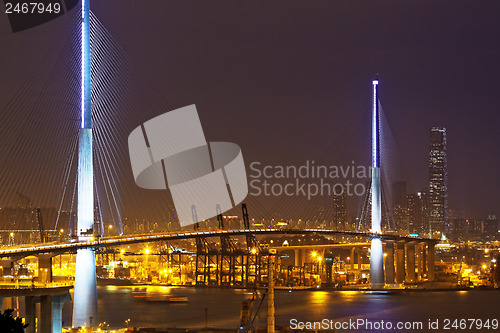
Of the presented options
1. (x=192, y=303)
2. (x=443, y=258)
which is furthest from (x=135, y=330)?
(x=443, y=258)

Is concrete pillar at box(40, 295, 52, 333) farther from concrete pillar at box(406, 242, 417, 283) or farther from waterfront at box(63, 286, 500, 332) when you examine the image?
concrete pillar at box(406, 242, 417, 283)

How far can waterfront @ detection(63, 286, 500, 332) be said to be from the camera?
3284 centimetres

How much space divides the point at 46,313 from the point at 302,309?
1550cm

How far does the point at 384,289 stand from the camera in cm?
5016

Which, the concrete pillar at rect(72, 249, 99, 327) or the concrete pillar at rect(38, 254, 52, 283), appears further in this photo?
the concrete pillar at rect(38, 254, 52, 283)

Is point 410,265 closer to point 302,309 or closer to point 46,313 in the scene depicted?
point 302,309

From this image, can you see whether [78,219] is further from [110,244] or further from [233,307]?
[233,307]

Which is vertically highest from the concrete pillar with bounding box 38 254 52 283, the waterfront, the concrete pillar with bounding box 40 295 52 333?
the concrete pillar with bounding box 38 254 52 283

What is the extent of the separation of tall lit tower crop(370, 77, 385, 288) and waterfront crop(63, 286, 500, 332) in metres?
1.18

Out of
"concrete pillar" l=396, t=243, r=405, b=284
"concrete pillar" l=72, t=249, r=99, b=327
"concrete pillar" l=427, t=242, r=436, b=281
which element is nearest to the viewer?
"concrete pillar" l=72, t=249, r=99, b=327

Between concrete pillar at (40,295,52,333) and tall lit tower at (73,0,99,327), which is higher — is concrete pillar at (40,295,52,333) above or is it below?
below

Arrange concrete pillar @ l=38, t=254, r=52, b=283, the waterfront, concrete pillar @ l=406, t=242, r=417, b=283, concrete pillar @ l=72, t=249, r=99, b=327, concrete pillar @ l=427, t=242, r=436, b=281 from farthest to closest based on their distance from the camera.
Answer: concrete pillar @ l=406, t=242, r=417, b=283 < concrete pillar @ l=427, t=242, r=436, b=281 < the waterfront < concrete pillar @ l=38, t=254, r=52, b=283 < concrete pillar @ l=72, t=249, r=99, b=327

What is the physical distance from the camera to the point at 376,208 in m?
46.3

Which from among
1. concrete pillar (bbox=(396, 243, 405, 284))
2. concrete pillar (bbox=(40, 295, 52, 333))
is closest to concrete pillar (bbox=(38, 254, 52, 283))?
concrete pillar (bbox=(40, 295, 52, 333))
